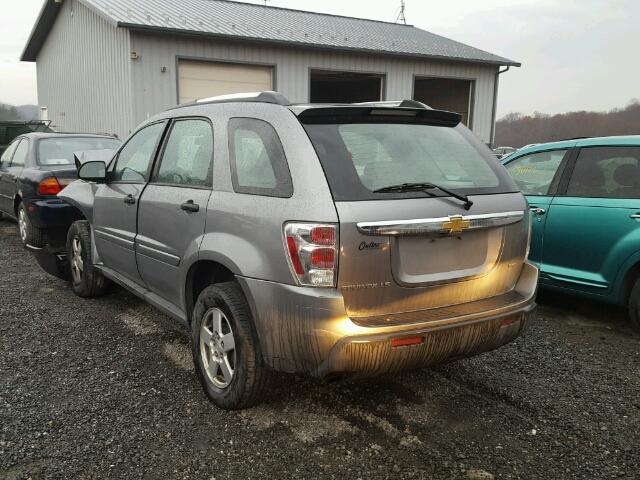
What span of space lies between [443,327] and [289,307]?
0.75 m

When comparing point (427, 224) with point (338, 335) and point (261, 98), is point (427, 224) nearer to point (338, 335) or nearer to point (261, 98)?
point (338, 335)

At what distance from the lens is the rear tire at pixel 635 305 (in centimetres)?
→ 435

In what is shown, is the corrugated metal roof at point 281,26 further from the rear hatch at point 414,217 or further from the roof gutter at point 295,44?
the rear hatch at point 414,217

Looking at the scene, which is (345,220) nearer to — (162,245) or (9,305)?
(162,245)

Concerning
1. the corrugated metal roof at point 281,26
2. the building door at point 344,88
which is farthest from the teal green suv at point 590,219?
the building door at point 344,88

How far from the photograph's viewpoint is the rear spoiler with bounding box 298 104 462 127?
9.14 ft

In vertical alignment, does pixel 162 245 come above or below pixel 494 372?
above

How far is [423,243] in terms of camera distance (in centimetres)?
263

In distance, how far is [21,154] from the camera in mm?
7738

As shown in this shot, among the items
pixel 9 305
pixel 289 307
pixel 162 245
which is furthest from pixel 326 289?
pixel 9 305

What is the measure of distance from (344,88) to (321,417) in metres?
21.2

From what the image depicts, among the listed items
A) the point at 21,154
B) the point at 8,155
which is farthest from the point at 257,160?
the point at 8,155

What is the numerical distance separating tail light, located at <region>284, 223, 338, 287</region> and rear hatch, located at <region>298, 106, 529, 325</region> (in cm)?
5

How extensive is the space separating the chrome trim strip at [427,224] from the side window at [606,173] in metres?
2.11
